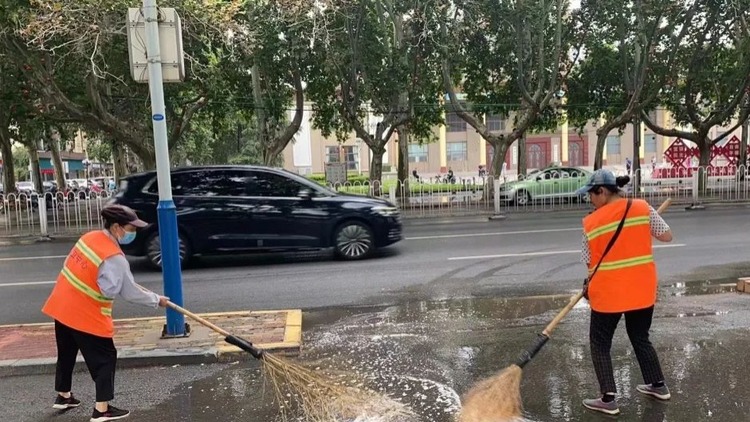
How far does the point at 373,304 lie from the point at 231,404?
10.1 feet

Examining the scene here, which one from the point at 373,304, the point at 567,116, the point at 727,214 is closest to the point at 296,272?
the point at 373,304

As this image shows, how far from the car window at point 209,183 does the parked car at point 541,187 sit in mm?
11056

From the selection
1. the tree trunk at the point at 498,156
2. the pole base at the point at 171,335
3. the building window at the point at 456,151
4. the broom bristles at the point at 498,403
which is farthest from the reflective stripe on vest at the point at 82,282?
the building window at the point at 456,151

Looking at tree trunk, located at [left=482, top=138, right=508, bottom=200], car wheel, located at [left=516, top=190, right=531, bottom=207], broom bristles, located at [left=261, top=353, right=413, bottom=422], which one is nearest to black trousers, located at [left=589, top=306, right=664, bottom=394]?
broom bristles, located at [left=261, top=353, right=413, bottom=422]

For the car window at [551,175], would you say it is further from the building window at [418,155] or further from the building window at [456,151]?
the building window at [456,151]

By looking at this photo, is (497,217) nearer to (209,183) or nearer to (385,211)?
(385,211)

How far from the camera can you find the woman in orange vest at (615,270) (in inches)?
153

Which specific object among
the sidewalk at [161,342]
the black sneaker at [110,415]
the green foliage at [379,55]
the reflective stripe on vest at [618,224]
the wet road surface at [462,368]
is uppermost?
the green foliage at [379,55]

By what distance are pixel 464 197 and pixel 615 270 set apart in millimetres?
14838

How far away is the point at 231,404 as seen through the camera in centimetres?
435

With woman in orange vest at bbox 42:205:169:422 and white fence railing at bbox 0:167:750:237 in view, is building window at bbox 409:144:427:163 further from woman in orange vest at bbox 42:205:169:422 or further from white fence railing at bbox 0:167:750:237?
woman in orange vest at bbox 42:205:169:422

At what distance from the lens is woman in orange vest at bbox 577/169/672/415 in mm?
3877

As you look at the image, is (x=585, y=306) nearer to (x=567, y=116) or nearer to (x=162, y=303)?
(x=162, y=303)

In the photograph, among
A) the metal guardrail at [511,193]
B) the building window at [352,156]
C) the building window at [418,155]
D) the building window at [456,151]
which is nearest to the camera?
the metal guardrail at [511,193]
